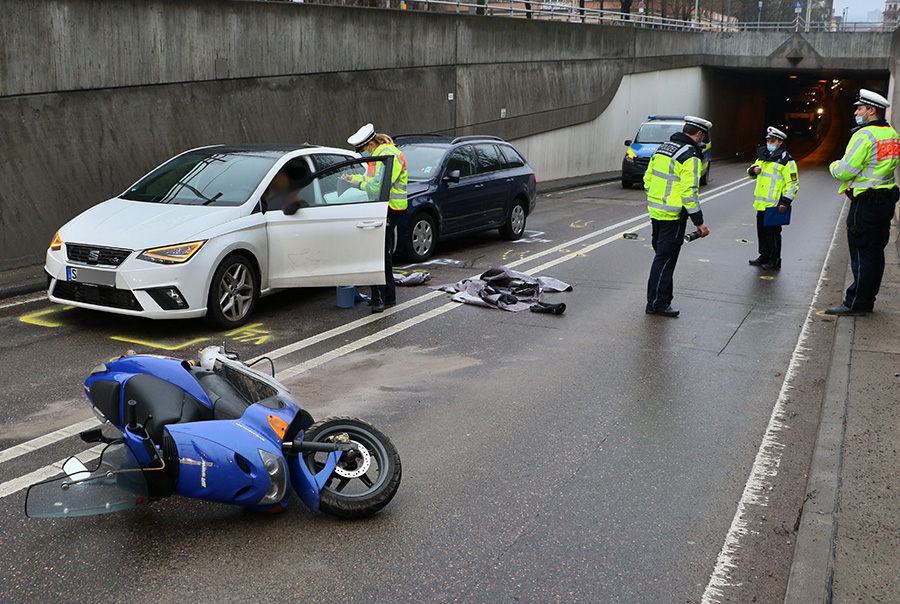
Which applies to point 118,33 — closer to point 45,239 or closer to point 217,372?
point 45,239

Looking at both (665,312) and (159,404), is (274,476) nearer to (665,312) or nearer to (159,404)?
(159,404)

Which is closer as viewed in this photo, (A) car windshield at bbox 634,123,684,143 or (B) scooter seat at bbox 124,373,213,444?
(B) scooter seat at bbox 124,373,213,444

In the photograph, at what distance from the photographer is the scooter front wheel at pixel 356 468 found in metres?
4.36

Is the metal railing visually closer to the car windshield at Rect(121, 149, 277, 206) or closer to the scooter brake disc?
the car windshield at Rect(121, 149, 277, 206)

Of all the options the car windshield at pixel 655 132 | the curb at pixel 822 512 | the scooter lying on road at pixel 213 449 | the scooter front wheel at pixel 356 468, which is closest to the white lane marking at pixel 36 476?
the scooter lying on road at pixel 213 449

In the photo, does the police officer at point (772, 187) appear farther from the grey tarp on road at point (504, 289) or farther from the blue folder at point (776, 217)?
the grey tarp on road at point (504, 289)

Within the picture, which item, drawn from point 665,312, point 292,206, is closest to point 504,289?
point 665,312

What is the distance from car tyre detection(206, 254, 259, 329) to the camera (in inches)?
311

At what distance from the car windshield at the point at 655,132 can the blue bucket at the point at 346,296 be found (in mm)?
17942

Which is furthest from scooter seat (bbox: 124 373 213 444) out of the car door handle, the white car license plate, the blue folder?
the blue folder

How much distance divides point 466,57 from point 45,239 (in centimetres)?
1365

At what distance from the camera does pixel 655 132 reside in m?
25.6

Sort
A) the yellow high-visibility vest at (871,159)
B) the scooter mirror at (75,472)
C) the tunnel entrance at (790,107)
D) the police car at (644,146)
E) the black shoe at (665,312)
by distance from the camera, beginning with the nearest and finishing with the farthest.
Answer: the scooter mirror at (75,472) → the yellow high-visibility vest at (871,159) → the black shoe at (665,312) → the police car at (644,146) → the tunnel entrance at (790,107)

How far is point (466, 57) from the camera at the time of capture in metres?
22.2
